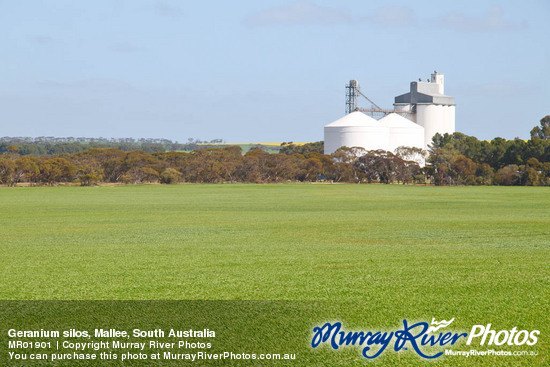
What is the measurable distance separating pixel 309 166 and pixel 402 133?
18.0 m

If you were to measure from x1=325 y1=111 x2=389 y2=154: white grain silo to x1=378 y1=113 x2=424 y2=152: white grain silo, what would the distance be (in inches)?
54.3

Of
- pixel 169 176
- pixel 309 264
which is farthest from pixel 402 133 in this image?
pixel 309 264

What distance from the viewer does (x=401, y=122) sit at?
8738cm

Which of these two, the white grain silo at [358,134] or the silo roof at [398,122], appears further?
the silo roof at [398,122]

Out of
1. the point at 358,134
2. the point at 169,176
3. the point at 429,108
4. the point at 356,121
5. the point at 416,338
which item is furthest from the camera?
the point at 429,108

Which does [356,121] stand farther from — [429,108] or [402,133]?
[429,108]

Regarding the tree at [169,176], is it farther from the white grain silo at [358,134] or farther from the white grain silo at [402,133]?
the white grain silo at [402,133]

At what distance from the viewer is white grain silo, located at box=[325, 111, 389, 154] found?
83188mm

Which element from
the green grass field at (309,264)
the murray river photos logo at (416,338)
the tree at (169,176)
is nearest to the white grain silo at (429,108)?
the tree at (169,176)

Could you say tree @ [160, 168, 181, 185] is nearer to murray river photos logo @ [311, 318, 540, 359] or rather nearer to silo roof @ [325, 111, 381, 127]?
silo roof @ [325, 111, 381, 127]

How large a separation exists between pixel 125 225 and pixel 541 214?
1680 centimetres

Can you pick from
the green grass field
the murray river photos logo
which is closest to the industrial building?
the green grass field

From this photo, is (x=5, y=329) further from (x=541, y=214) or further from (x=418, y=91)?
(x=418, y=91)

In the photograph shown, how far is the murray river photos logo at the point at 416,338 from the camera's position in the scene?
7.09m
